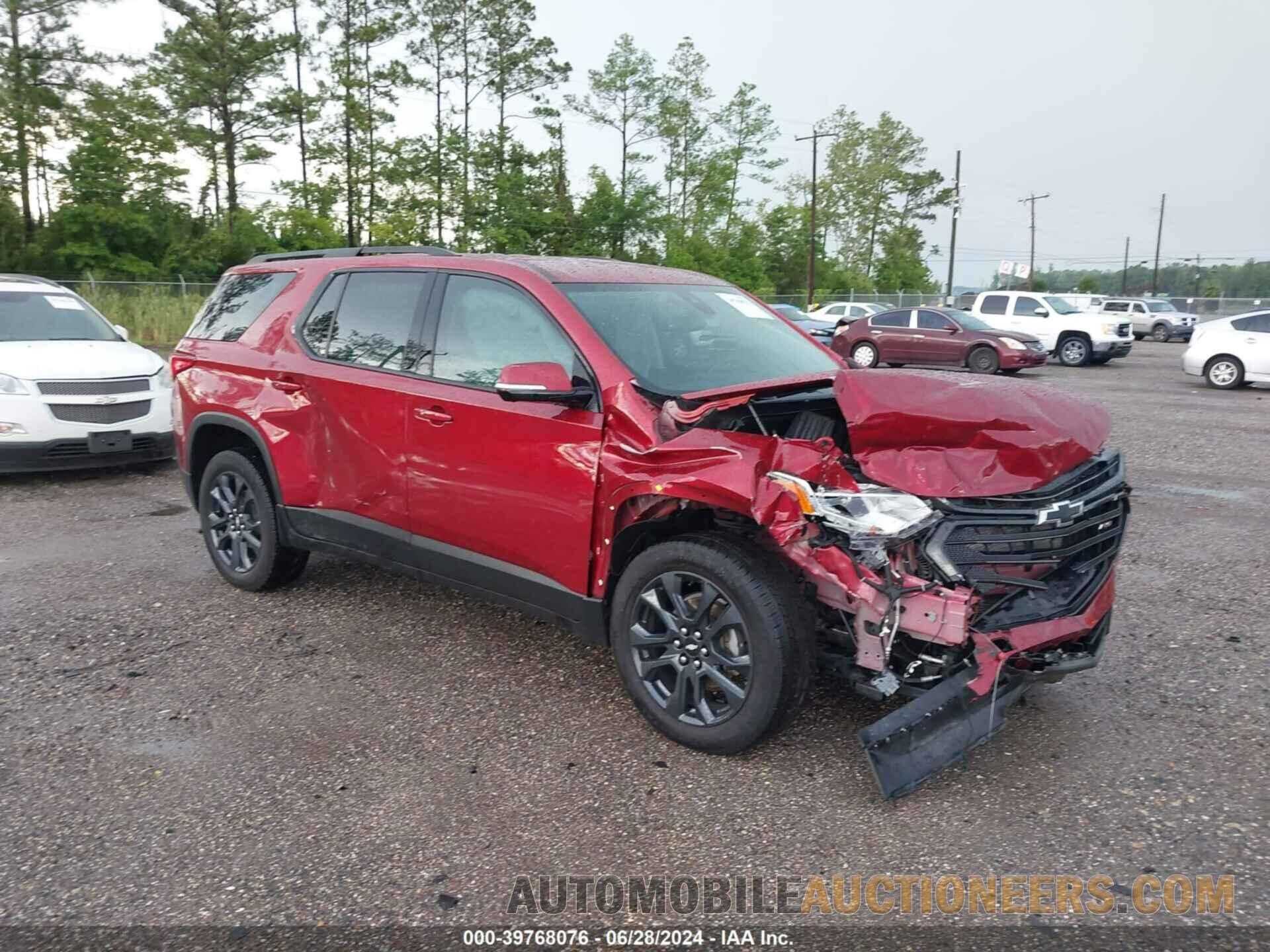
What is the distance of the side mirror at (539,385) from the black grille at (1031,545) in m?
1.41

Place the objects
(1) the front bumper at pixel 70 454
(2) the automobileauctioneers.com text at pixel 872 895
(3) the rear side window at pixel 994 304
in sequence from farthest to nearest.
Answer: (3) the rear side window at pixel 994 304
(1) the front bumper at pixel 70 454
(2) the automobileauctioneers.com text at pixel 872 895

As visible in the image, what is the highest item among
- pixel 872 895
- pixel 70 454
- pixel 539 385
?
pixel 539 385

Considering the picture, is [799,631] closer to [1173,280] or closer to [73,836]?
[73,836]

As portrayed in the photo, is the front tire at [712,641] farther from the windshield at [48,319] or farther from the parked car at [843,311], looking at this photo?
the parked car at [843,311]

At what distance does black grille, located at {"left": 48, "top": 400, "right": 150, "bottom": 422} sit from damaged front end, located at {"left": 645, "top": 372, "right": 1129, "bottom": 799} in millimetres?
6949

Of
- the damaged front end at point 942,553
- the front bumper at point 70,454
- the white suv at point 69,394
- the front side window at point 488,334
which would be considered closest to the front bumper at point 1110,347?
the white suv at point 69,394

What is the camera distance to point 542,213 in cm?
4834

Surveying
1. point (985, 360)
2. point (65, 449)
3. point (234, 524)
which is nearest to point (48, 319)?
point (65, 449)

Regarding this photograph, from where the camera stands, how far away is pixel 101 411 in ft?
26.0

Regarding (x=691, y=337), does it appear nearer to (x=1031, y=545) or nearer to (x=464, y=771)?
(x=1031, y=545)

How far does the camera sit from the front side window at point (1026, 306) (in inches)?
936

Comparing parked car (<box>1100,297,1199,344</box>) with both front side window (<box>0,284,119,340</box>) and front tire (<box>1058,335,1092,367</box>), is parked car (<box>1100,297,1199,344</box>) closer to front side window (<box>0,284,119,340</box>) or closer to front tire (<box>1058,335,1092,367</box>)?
front tire (<box>1058,335,1092,367</box>)

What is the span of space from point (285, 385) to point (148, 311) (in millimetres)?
21461

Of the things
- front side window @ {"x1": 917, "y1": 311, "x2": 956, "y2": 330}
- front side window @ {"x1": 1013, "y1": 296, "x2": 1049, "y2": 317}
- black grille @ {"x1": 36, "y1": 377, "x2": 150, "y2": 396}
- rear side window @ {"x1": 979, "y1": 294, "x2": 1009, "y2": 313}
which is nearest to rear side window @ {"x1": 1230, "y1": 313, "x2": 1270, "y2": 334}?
front side window @ {"x1": 917, "y1": 311, "x2": 956, "y2": 330}
